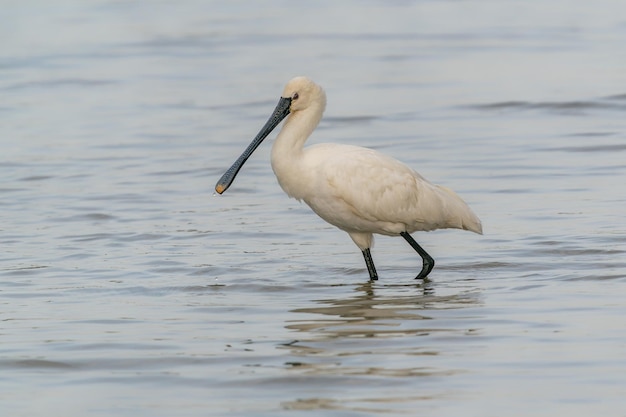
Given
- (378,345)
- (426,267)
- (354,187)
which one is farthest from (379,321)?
(426,267)

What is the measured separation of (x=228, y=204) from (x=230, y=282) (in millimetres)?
3599

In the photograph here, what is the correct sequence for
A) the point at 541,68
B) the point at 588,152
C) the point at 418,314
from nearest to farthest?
the point at 418,314, the point at 588,152, the point at 541,68

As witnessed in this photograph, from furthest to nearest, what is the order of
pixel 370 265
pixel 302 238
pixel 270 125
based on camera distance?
pixel 302 238 < pixel 270 125 < pixel 370 265

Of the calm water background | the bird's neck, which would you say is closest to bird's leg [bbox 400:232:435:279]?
the calm water background

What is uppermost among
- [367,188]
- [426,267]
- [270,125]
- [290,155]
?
[270,125]

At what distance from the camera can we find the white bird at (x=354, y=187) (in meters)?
11.0

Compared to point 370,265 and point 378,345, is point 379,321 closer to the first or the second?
point 378,345

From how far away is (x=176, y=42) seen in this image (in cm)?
2791

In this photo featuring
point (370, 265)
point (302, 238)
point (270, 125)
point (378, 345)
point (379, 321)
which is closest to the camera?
point (378, 345)

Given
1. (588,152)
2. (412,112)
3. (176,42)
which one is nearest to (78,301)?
(588,152)

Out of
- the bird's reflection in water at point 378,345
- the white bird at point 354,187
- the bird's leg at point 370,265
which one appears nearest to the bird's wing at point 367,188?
the white bird at point 354,187

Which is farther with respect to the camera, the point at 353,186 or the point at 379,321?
the point at 353,186

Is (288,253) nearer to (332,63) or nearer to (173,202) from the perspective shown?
(173,202)

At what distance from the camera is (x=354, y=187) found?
1102 cm
